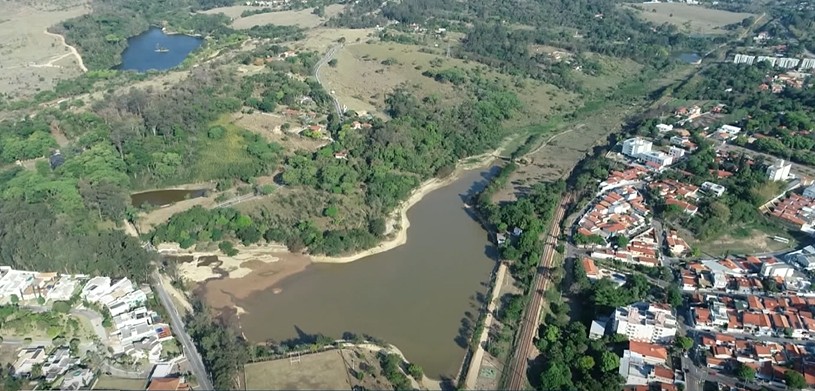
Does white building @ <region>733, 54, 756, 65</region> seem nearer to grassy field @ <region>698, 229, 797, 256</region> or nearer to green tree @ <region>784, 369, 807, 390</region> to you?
grassy field @ <region>698, 229, 797, 256</region>

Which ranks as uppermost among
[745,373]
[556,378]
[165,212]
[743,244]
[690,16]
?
[690,16]

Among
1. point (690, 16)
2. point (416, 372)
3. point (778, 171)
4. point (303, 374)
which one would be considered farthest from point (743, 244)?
point (690, 16)

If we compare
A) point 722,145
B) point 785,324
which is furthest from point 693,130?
point 785,324

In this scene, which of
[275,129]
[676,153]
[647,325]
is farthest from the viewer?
[275,129]

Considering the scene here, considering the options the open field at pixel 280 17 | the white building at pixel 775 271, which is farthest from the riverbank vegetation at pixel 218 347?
the open field at pixel 280 17

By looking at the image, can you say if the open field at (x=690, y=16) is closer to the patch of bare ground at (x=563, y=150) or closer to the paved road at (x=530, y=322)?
the patch of bare ground at (x=563, y=150)

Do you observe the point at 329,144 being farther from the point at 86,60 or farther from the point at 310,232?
the point at 86,60

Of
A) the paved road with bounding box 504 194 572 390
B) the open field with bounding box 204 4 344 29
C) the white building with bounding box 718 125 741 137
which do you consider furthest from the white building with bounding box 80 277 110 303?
the open field with bounding box 204 4 344 29

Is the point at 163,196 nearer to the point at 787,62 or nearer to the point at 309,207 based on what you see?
the point at 309,207
